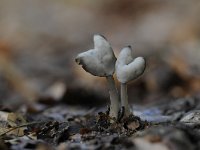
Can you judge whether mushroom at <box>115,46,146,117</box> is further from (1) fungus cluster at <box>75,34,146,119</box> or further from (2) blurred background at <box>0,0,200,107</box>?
(2) blurred background at <box>0,0,200,107</box>

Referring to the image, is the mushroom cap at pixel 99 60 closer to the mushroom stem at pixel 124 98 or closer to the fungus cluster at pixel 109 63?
the fungus cluster at pixel 109 63

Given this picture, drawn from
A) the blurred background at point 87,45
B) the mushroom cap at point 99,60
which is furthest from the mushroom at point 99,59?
the blurred background at point 87,45

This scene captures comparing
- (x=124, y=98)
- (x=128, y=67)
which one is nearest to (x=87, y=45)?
(x=124, y=98)

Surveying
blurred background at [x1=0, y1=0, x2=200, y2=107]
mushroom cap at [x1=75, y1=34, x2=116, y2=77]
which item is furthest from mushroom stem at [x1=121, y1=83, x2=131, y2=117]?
blurred background at [x1=0, y1=0, x2=200, y2=107]

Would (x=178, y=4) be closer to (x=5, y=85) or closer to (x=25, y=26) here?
(x=25, y=26)

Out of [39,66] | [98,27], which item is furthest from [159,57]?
[98,27]

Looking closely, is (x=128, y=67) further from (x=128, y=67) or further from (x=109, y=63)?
(x=109, y=63)
